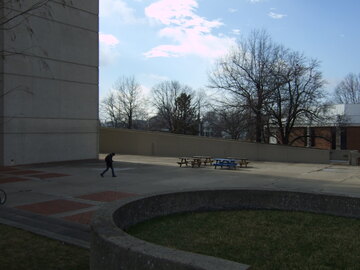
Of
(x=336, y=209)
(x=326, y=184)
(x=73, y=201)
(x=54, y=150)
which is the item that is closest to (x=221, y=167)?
(x=326, y=184)

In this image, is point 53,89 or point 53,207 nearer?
point 53,207

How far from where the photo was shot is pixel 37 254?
6.00 meters

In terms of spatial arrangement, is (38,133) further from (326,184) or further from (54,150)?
(326,184)

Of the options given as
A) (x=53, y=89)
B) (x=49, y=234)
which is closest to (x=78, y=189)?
(x=49, y=234)

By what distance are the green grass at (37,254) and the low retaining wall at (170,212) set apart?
0.90 metres

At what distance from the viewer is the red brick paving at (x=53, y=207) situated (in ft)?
33.0

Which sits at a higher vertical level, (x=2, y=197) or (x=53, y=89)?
(x=53, y=89)

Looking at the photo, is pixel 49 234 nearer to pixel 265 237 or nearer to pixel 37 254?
pixel 37 254

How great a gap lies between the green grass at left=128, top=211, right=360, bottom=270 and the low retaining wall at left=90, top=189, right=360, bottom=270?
0.22 meters

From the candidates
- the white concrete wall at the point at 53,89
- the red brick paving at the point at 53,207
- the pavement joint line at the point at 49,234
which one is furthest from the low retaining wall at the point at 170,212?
the white concrete wall at the point at 53,89

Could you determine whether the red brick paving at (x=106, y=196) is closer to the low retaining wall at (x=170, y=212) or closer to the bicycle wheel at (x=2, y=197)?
the bicycle wheel at (x=2, y=197)

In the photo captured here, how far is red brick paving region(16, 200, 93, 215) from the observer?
10.1 m

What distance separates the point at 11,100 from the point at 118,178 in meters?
10.1

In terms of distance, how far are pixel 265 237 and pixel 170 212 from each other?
218 cm
